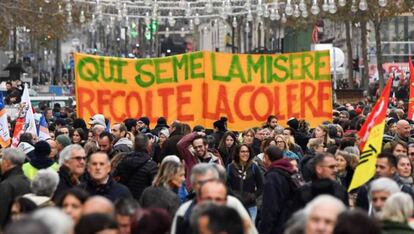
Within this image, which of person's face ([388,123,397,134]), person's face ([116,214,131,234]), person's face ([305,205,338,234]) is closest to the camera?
person's face ([305,205,338,234])

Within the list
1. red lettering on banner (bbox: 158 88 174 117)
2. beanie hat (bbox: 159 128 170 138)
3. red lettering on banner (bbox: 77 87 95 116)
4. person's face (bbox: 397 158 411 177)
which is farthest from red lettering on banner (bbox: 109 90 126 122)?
person's face (bbox: 397 158 411 177)

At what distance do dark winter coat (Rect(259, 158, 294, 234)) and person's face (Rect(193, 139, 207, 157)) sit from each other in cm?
245

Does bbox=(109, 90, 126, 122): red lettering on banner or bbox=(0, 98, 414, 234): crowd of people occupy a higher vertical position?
bbox=(109, 90, 126, 122): red lettering on banner

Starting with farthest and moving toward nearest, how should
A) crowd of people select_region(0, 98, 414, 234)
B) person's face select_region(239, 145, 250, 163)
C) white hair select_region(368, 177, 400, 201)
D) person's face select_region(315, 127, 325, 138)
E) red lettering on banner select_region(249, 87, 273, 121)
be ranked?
1. red lettering on banner select_region(249, 87, 273, 121)
2. person's face select_region(315, 127, 325, 138)
3. person's face select_region(239, 145, 250, 163)
4. white hair select_region(368, 177, 400, 201)
5. crowd of people select_region(0, 98, 414, 234)

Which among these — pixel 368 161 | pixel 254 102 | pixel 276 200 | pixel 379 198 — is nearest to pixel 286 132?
pixel 254 102

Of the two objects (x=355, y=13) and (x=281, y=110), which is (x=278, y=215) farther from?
(x=355, y=13)

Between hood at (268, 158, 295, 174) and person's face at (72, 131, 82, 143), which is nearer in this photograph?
hood at (268, 158, 295, 174)

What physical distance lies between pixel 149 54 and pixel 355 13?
55722 millimetres

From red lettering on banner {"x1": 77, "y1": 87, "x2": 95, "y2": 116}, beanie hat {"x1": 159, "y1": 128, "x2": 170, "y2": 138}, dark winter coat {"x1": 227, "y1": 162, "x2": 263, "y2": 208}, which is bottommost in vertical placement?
dark winter coat {"x1": 227, "y1": 162, "x2": 263, "y2": 208}

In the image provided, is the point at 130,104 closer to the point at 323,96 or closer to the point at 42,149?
the point at 323,96

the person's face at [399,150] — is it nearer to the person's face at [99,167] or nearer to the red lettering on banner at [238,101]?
the person's face at [99,167]

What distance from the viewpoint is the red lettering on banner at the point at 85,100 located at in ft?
73.6

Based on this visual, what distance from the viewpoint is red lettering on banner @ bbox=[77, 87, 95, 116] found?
2242 centimetres

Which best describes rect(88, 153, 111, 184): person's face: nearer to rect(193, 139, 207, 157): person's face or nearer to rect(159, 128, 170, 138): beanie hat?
rect(193, 139, 207, 157): person's face
